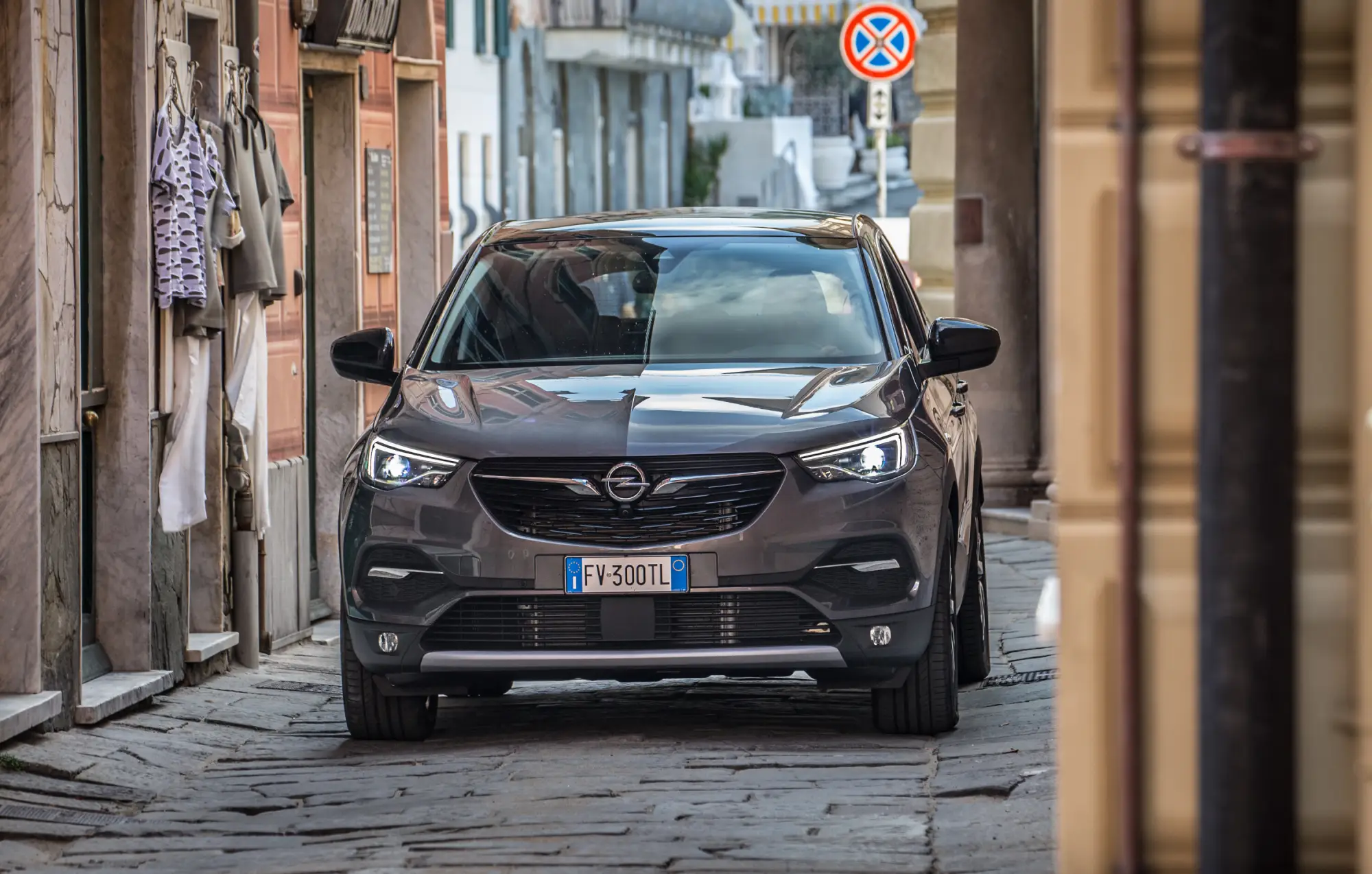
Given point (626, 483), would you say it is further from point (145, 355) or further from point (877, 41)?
point (877, 41)

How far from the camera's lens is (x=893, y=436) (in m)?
7.95

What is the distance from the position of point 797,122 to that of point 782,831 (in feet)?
184

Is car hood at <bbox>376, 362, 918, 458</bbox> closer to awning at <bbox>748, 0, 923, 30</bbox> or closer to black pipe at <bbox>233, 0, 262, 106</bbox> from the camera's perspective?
black pipe at <bbox>233, 0, 262, 106</bbox>

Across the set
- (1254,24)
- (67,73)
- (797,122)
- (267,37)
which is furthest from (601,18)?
(1254,24)

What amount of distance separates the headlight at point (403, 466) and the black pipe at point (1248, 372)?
4.50 meters

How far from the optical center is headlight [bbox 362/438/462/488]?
7.92m

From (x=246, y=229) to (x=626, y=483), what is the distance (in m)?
3.66

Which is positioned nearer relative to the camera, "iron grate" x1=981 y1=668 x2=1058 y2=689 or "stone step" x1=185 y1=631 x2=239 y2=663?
"iron grate" x1=981 y1=668 x2=1058 y2=689

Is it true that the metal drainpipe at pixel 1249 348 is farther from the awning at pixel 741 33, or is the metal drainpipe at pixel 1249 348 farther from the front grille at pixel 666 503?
the awning at pixel 741 33

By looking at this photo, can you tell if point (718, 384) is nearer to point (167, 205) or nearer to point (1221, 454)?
point (167, 205)

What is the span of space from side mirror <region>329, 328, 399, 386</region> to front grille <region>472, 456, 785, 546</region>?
1.28 meters

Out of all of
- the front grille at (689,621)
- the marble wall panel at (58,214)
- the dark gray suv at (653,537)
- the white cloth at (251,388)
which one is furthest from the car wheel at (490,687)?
the white cloth at (251,388)

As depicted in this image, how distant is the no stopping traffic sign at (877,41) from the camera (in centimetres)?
2708

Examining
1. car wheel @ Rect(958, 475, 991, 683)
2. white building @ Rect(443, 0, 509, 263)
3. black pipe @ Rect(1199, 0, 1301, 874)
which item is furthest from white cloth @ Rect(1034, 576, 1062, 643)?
white building @ Rect(443, 0, 509, 263)
